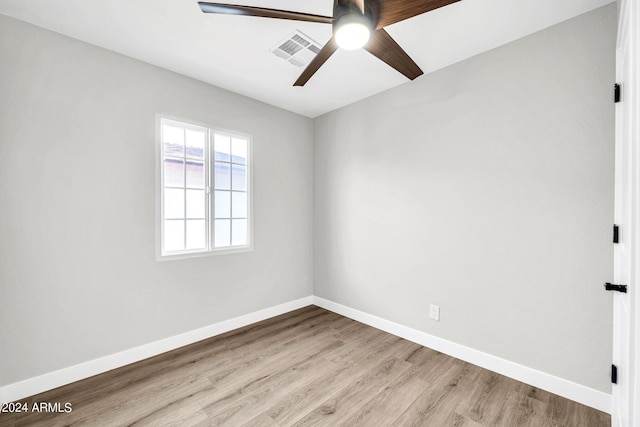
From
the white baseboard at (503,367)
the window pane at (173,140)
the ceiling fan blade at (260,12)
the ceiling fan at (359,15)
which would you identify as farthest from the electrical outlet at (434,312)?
the window pane at (173,140)

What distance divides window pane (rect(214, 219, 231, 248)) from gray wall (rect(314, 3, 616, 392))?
156 centimetres

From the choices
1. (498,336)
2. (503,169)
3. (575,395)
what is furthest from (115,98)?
(575,395)

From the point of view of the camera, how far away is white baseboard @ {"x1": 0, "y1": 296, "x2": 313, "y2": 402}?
1883mm

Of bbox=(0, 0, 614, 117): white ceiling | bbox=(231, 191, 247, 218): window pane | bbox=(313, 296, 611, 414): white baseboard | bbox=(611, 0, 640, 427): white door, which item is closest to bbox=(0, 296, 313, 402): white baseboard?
bbox=(231, 191, 247, 218): window pane

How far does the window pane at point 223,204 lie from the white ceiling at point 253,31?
119 centimetres

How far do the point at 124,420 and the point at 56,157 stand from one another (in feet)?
6.31

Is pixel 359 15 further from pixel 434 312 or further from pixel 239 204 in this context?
pixel 434 312

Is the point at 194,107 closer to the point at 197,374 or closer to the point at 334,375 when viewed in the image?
the point at 197,374

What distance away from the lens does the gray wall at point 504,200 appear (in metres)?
1.79

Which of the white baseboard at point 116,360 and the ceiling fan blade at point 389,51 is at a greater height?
the ceiling fan blade at point 389,51

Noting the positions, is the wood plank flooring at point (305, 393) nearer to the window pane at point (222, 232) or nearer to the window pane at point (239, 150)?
the window pane at point (222, 232)

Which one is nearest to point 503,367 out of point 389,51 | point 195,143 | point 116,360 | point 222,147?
point 389,51

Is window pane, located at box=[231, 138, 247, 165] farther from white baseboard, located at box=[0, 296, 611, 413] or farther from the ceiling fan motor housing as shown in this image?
the ceiling fan motor housing

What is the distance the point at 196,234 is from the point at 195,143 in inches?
37.3
